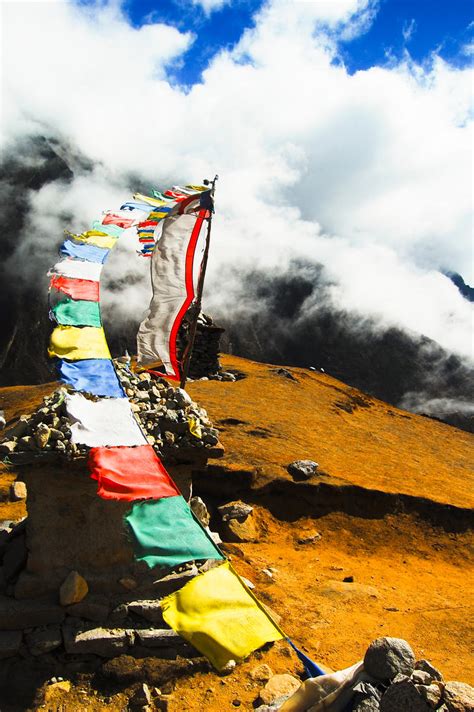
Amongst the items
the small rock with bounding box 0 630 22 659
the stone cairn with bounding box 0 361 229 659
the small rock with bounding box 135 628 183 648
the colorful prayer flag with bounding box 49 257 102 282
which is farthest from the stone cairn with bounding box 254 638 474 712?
the colorful prayer flag with bounding box 49 257 102 282

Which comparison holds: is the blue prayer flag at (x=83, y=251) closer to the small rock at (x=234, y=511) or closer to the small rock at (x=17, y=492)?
the small rock at (x=17, y=492)

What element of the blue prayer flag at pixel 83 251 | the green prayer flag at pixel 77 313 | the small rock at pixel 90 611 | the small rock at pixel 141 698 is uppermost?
the blue prayer flag at pixel 83 251

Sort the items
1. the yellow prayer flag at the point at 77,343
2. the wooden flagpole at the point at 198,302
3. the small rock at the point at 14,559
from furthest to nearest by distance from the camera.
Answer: the wooden flagpole at the point at 198,302
the yellow prayer flag at the point at 77,343
the small rock at the point at 14,559

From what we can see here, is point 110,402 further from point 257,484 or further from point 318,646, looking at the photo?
point 257,484

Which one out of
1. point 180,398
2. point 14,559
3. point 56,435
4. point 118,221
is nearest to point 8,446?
point 56,435

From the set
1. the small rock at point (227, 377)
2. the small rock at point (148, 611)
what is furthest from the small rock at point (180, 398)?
the small rock at point (227, 377)

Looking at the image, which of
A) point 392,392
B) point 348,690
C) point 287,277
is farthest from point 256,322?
point 348,690

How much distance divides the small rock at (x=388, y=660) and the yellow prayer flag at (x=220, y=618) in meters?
1.26

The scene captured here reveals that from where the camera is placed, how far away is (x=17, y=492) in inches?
380

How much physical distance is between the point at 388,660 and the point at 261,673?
191cm

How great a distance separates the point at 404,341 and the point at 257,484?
102 feet

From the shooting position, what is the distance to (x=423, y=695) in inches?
161

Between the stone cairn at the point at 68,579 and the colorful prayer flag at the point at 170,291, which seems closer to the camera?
the stone cairn at the point at 68,579

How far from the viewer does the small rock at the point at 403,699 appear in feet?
13.2
